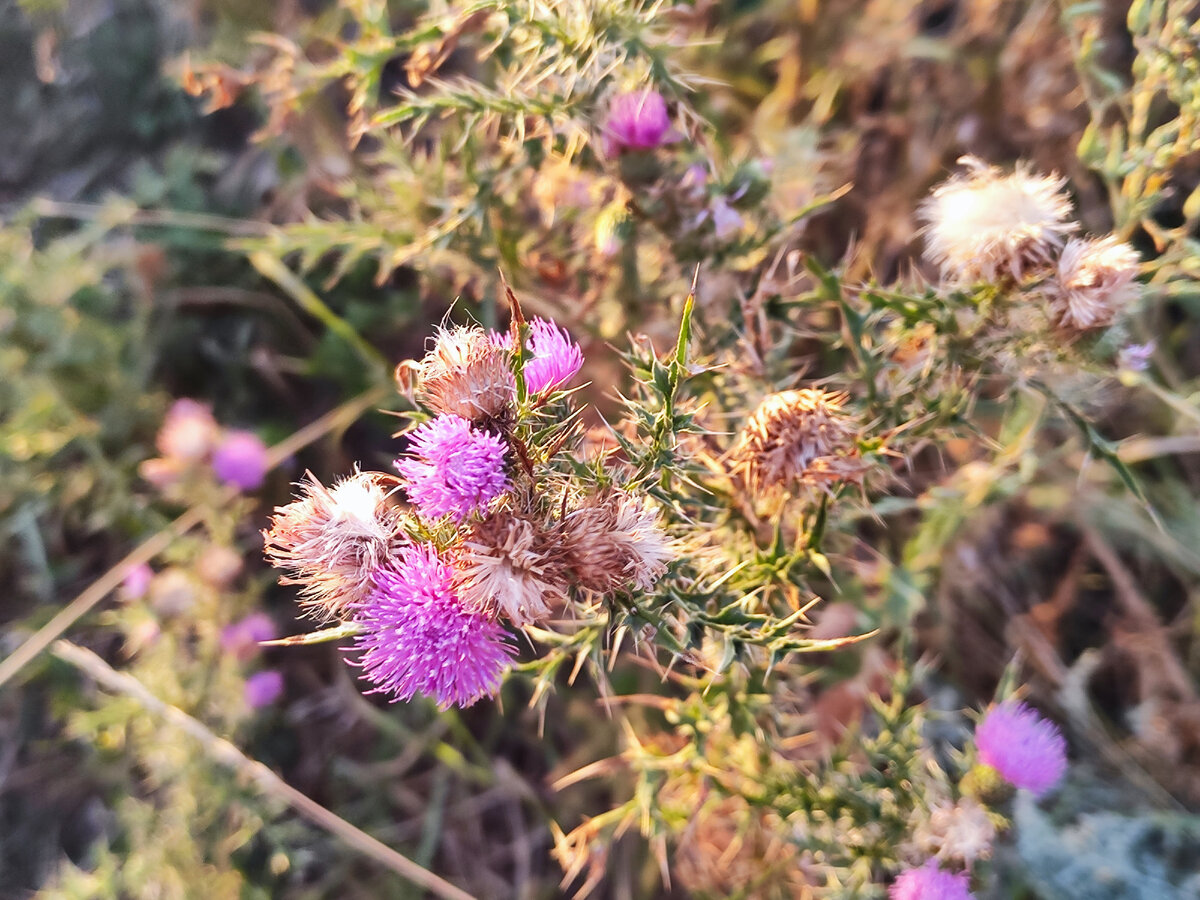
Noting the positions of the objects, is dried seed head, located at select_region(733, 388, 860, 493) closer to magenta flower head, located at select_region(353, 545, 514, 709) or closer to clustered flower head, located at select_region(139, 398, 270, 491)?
magenta flower head, located at select_region(353, 545, 514, 709)

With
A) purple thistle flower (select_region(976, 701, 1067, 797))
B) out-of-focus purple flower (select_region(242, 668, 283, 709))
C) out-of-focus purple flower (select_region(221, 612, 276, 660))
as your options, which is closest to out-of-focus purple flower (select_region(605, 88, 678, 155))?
purple thistle flower (select_region(976, 701, 1067, 797))

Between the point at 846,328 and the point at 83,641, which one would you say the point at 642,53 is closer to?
the point at 846,328

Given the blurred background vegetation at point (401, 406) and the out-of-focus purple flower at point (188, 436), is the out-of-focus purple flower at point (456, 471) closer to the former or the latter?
the blurred background vegetation at point (401, 406)

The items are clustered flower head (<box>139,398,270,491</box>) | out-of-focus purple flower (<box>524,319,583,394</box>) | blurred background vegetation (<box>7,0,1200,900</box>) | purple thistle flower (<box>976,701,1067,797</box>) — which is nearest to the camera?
out-of-focus purple flower (<box>524,319,583,394</box>)

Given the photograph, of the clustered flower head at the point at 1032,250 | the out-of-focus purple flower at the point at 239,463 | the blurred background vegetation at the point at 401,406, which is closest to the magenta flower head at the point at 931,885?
the blurred background vegetation at the point at 401,406

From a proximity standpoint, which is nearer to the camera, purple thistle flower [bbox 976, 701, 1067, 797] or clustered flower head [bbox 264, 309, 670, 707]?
clustered flower head [bbox 264, 309, 670, 707]

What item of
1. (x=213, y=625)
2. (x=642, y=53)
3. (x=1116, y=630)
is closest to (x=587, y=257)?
(x=642, y=53)
